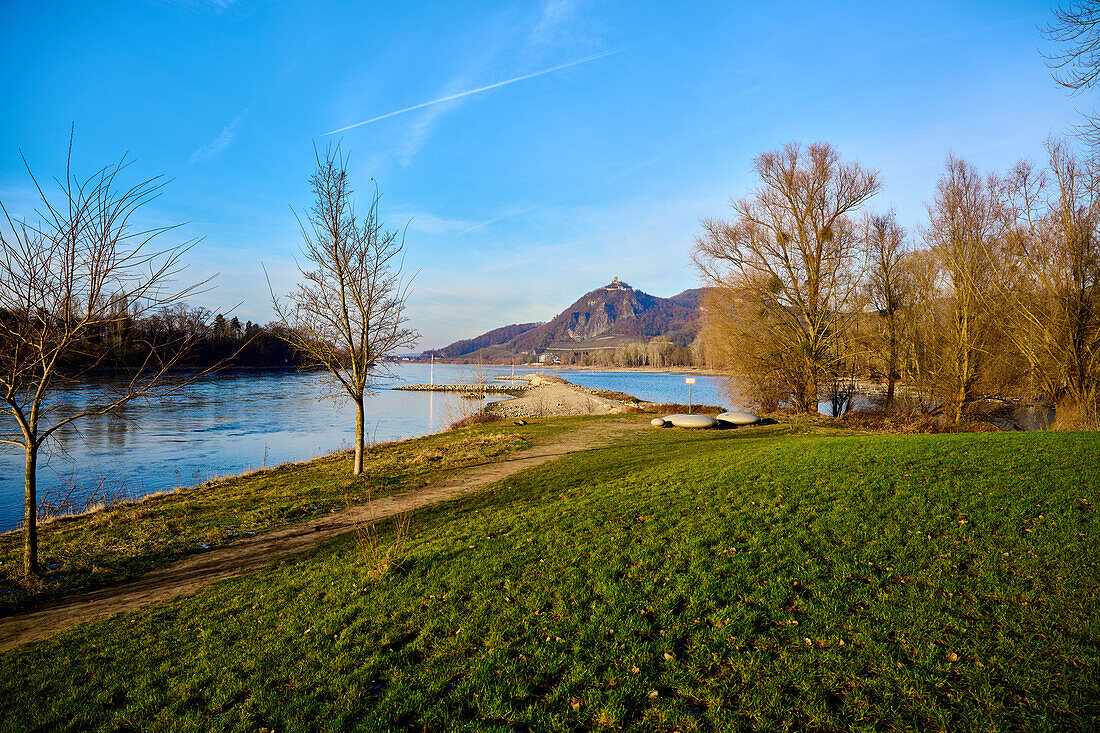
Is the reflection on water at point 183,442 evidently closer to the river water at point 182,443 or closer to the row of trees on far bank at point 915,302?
the river water at point 182,443

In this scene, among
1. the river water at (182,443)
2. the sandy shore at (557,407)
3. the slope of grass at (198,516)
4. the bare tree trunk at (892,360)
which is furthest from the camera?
the sandy shore at (557,407)

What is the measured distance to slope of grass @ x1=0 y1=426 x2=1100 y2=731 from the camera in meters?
3.60

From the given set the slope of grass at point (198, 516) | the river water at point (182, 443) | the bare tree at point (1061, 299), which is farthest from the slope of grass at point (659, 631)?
the bare tree at point (1061, 299)

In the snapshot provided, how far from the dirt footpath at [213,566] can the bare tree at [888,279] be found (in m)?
25.5

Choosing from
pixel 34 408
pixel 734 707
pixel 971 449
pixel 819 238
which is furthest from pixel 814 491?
pixel 819 238

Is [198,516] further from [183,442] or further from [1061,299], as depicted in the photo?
[1061,299]

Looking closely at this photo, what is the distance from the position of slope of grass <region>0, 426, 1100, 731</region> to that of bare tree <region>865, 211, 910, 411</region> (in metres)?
22.6

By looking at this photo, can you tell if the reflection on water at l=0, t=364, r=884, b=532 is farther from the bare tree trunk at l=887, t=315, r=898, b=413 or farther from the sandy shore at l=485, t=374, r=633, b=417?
the bare tree trunk at l=887, t=315, r=898, b=413

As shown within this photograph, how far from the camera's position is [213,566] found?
7.64 m

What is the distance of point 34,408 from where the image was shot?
6.58m

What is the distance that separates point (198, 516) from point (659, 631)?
1034 cm

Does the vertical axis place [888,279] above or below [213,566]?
above

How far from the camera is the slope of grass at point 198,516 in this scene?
7340 mm

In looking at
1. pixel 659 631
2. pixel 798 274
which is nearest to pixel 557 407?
pixel 798 274
